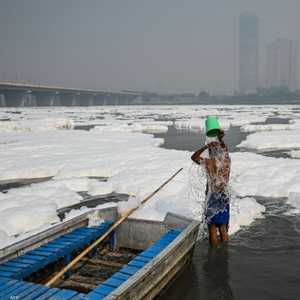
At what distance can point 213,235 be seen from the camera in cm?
696

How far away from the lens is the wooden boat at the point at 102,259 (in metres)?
4.43

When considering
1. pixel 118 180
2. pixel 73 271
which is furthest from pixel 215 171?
pixel 118 180

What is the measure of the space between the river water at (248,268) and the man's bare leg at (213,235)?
163 millimetres

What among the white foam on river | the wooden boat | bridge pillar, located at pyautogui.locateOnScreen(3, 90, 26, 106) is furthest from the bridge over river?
the wooden boat

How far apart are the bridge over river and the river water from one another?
3587 inches

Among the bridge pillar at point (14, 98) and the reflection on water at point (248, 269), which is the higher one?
the bridge pillar at point (14, 98)

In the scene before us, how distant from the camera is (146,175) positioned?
12.9 metres

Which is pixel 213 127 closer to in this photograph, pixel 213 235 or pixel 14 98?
pixel 213 235

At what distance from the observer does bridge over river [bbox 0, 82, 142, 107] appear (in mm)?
101125

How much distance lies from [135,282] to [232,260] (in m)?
2.89

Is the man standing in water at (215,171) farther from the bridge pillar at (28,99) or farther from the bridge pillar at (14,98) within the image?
the bridge pillar at (28,99)

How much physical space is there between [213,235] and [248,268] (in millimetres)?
809

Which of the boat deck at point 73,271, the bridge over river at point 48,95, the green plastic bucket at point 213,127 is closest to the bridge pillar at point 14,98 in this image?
the bridge over river at point 48,95

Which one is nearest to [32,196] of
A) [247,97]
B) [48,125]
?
[48,125]
